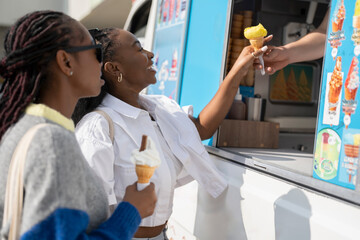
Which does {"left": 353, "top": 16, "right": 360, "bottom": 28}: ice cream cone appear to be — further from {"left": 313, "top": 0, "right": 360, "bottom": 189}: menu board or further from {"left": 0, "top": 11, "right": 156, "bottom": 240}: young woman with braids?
{"left": 0, "top": 11, "right": 156, "bottom": 240}: young woman with braids

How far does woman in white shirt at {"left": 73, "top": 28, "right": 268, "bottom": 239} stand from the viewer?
7.06 ft

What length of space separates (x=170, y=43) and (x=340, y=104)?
2.19 metres

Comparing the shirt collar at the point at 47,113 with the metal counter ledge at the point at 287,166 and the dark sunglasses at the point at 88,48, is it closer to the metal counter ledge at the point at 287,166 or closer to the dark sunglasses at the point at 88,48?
the dark sunglasses at the point at 88,48

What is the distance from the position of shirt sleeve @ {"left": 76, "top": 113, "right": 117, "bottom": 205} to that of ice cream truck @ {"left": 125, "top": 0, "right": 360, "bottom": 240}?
31.2 inches

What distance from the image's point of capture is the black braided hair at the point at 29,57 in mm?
1315

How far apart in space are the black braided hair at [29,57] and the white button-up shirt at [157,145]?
0.72m

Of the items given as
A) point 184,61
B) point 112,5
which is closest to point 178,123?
point 184,61

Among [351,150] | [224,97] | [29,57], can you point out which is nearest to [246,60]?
[224,97]

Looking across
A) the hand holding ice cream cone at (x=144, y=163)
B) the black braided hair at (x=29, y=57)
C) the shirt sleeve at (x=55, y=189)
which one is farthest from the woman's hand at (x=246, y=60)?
the shirt sleeve at (x=55, y=189)

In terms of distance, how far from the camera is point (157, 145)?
2357 millimetres

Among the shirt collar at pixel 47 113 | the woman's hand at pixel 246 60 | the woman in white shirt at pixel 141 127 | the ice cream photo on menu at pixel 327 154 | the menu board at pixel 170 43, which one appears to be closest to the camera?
the shirt collar at pixel 47 113

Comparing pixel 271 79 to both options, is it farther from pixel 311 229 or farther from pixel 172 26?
pixel 311 229

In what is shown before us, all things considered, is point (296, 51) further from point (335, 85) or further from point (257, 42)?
point (335, 85)

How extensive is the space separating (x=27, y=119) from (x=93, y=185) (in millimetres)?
286
